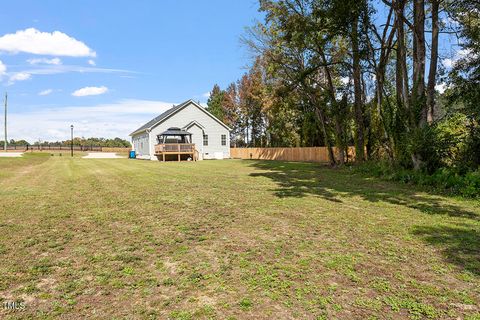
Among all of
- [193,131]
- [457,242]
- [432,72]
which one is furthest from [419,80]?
[193,131]

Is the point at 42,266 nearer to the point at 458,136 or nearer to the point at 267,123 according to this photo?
the point at 458,136

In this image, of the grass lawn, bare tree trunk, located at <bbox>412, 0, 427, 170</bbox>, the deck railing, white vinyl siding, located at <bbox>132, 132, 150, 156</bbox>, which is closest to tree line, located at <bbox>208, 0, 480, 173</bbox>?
bare tree trunk, located at <bbox>412, 0, 427, 170</bbox>

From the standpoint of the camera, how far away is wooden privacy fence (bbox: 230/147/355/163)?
87.1 feet

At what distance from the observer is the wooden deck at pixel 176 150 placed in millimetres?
29031

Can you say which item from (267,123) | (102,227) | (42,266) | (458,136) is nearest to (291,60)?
(458,136)

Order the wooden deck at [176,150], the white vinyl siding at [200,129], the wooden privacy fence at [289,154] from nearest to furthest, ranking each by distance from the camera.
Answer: the wooden privacy fence at [289,154], the wooden deck at [176,150], the white vinyl siding at [200,129]

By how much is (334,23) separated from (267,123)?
28725 mm

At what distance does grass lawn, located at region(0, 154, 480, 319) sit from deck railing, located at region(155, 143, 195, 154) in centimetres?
2213

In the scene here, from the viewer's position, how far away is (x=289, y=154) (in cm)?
3106

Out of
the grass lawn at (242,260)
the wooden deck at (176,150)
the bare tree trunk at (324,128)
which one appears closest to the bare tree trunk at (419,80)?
the grass lawn at (242,260)

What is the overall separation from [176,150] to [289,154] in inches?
428

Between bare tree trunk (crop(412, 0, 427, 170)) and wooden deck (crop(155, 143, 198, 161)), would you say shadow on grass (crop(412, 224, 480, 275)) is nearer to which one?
bare tree trunk (crop(412, 0, 427, 170))

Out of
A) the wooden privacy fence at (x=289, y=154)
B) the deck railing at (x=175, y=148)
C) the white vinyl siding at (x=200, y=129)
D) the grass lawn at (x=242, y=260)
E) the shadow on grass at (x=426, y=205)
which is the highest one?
the white vinyl siding at (x=200, y=129)

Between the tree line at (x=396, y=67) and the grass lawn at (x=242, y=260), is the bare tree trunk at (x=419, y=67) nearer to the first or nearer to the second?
the tree line at (x=396, y=67)
